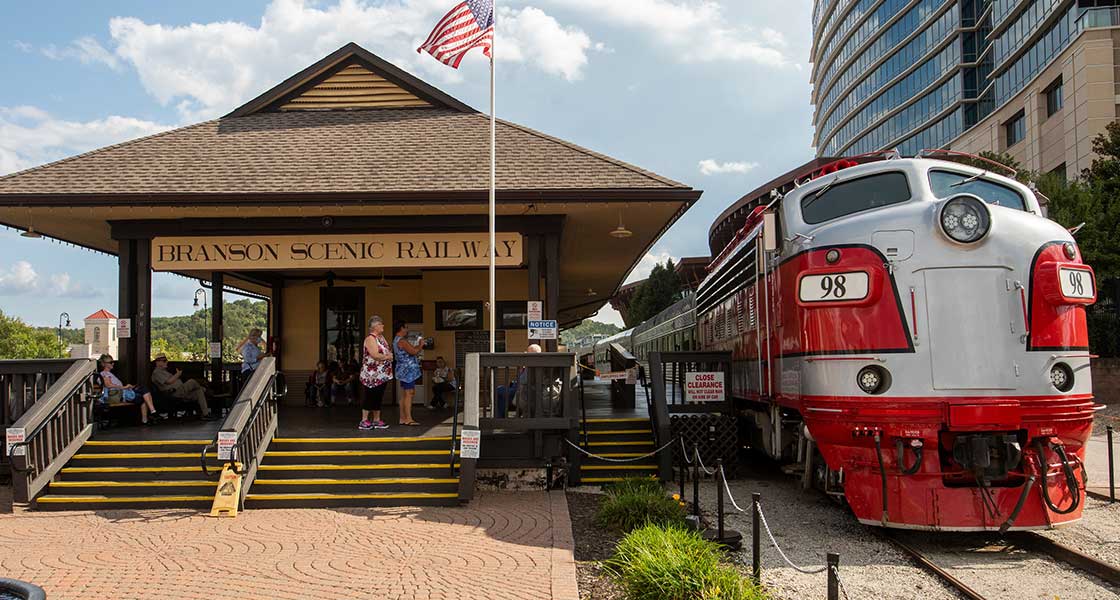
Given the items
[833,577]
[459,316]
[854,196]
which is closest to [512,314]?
[459,316]

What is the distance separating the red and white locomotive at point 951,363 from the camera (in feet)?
25.3

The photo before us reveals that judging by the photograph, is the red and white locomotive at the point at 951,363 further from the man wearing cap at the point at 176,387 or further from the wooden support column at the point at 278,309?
the wooden support column at the point at 278,309

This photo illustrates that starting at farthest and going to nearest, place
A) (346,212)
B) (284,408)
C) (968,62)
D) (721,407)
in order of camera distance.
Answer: (968,62) < (284,408) < (346,212) < (721,407)

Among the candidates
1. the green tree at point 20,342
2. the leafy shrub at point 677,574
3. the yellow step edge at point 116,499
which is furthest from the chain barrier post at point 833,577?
the green tree at point 20,342

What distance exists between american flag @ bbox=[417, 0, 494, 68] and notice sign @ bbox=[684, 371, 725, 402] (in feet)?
18.3

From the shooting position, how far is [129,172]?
13.2 meters

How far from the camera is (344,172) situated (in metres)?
13.1

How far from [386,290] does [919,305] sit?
1191 cm

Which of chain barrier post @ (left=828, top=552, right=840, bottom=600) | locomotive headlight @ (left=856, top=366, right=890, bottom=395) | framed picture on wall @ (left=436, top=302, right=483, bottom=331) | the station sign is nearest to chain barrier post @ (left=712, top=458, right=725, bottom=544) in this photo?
locomotive headlight @ (left=856, top=366, right=890, bottom=395)

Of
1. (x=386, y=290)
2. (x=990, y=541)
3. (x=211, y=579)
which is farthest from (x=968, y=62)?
(x=211, y=579)

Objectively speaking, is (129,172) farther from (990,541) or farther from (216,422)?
(990,541)

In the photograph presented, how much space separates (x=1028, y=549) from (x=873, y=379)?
2177 millimetres

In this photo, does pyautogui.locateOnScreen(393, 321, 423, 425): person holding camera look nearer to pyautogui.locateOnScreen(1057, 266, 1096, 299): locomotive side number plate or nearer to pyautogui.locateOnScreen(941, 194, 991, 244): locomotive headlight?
pyautogui.locateOnScreen(941, 194, 991, 244): locomotive headlight

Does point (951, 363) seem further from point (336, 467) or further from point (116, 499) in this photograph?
point (116, 499)
